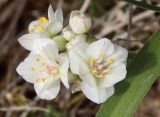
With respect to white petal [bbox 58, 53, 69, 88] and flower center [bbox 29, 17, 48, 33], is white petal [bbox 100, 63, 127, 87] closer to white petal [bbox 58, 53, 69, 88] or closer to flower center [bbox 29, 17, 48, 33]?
white petal [bbox 58, 53, 69, 88]

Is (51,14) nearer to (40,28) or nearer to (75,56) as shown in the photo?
(40,28)

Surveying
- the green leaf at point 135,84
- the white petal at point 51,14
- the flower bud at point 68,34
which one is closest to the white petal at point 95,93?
the green leaf at point 135,84

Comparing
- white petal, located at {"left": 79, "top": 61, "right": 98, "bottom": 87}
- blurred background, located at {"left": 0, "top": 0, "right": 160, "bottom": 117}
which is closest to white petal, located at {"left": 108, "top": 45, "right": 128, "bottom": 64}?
white petal, located at {"left": 79, "top": 61, "right": 98, "bottom": 87}

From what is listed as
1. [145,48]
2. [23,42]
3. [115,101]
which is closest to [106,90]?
[115,101]

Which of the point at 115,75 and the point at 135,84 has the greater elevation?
the point at 115,75

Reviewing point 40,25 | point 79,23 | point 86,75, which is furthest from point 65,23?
point 86,75

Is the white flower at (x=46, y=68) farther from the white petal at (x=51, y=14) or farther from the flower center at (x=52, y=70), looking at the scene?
the white petal at (x=51, y=14)

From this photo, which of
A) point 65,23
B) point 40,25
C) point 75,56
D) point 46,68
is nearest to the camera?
point 75,56
